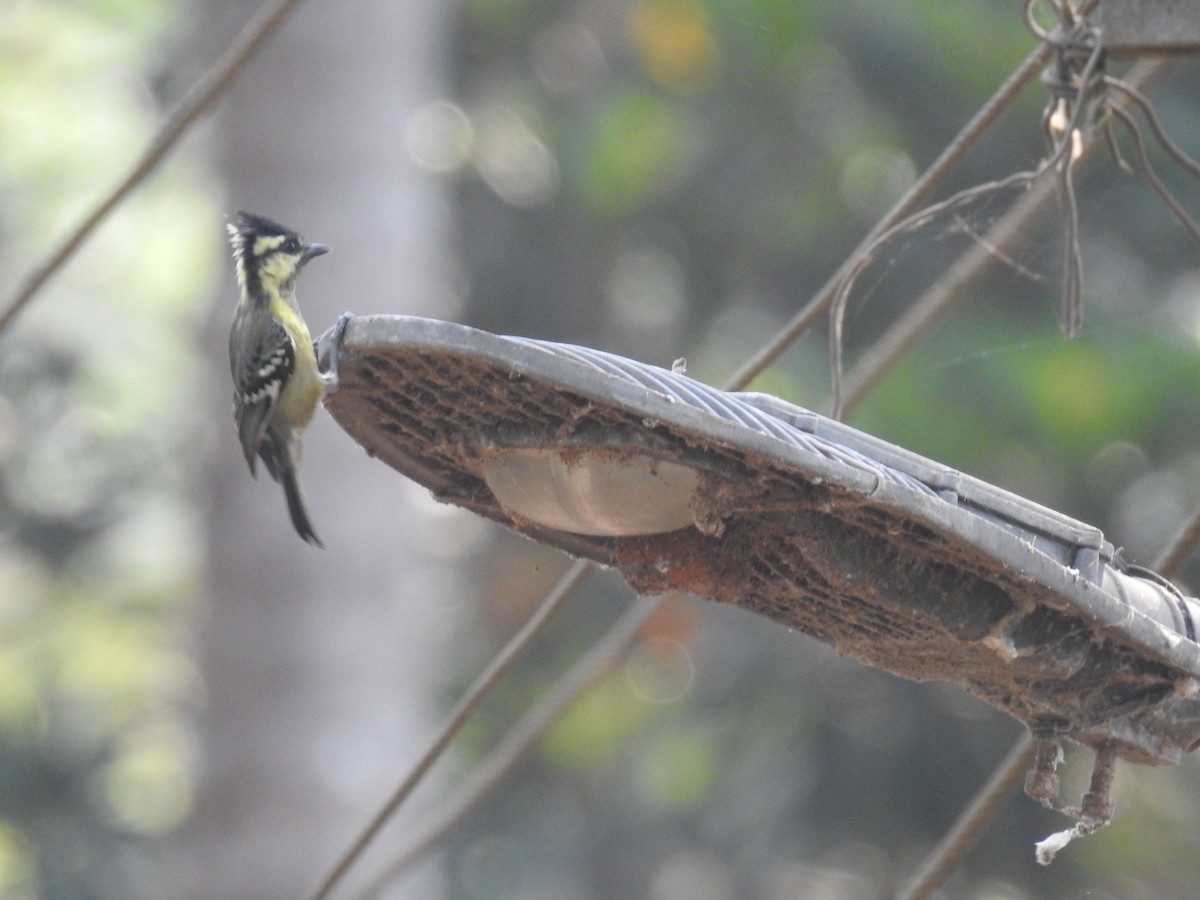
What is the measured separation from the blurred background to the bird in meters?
2.12

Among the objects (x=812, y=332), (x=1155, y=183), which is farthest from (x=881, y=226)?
(x=812, y=332)

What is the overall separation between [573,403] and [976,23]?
28.8ft

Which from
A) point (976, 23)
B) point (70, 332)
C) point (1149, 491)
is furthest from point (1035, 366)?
point (70, 332)

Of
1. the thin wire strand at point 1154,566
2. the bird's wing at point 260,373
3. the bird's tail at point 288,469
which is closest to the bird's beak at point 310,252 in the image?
the bird's wing at point 260,373

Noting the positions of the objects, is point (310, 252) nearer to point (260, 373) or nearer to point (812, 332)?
point (260, 373)

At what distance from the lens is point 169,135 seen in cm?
385

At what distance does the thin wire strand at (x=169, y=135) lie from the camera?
146 inches

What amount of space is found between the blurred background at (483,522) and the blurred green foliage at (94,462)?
40mm

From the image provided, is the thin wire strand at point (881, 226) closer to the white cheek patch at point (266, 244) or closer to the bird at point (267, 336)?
the bird at point (267, 336)

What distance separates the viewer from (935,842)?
9633 mm

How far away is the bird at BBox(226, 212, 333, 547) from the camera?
538cm

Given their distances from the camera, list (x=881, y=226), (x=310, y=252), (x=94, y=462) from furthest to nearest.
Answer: (x=94, y=462), (x=310, y=252), (x=881, y=226)

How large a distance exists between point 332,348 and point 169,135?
211 cm

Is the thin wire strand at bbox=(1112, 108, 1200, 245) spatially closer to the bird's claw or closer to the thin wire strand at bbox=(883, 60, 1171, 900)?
the thin wire strand at bbox=(883, 60, 1171, 900)
